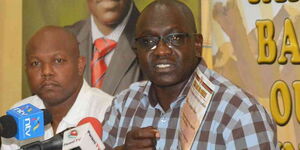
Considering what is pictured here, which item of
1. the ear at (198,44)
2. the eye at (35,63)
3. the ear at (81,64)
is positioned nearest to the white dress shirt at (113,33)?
the ear at (81,64)

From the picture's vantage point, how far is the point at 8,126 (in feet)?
4.62

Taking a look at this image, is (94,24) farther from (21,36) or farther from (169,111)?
(169,111)

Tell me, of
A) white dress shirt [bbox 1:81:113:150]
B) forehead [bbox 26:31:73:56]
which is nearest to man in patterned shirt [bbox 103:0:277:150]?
white dress shirt [bbox 1:81:113:150]

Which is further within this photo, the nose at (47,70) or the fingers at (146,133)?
the nose at (47,70)

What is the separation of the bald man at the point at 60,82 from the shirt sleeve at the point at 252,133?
1.35 metres

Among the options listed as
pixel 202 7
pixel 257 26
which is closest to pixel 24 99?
pixel 202 7

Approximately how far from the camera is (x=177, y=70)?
1.89m

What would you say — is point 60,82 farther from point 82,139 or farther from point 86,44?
point 82,139

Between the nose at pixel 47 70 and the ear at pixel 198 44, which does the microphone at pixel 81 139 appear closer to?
the ear at pixel 198 44

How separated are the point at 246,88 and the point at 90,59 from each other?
38.2 inches

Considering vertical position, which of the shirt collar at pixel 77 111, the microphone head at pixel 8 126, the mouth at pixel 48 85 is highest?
the microphone head at pixel 8 126

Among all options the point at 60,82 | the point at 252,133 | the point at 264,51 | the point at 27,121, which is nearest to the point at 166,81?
the point at 252,133

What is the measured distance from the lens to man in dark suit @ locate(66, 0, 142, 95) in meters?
3.14

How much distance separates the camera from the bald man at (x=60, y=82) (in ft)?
9.66
